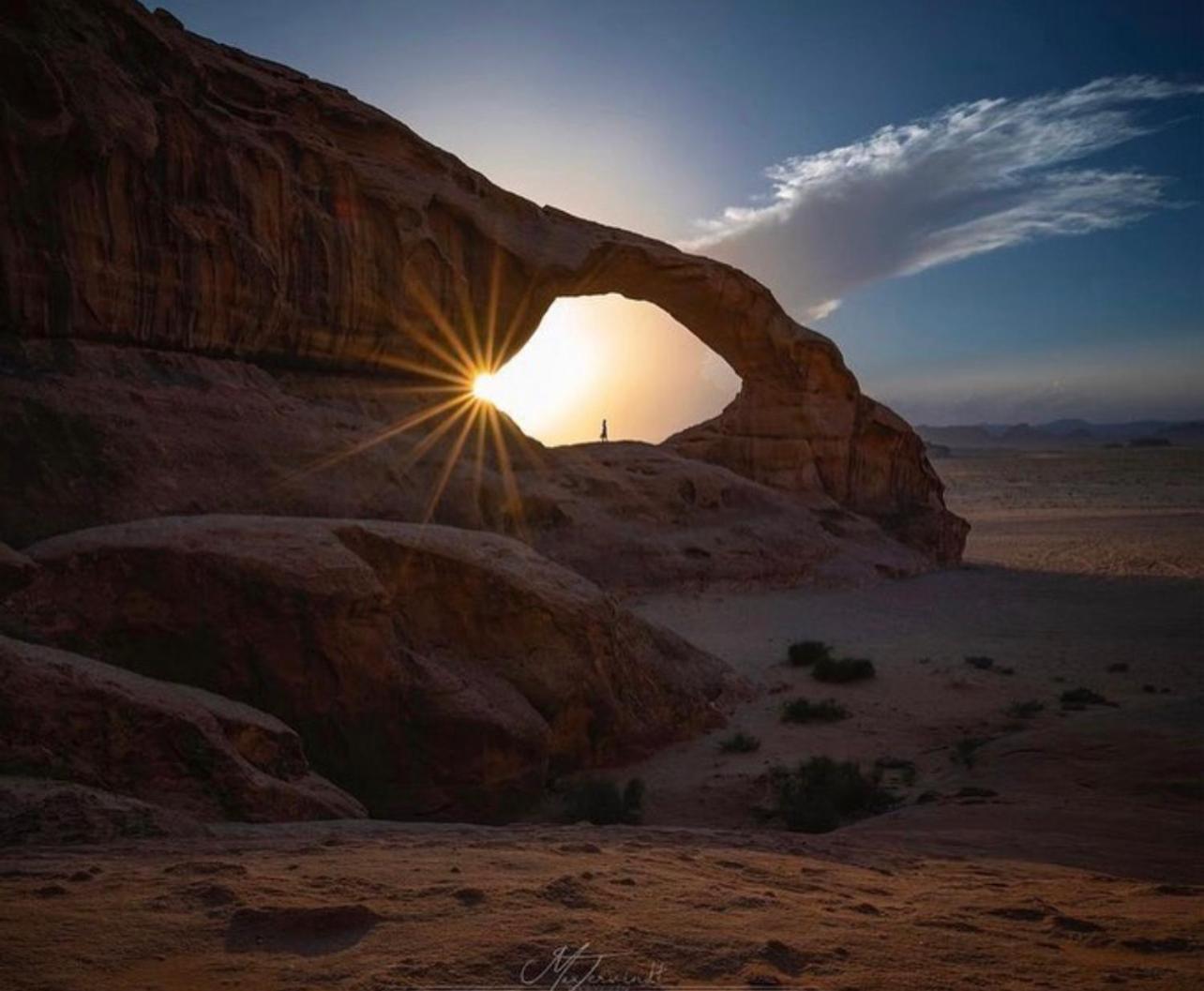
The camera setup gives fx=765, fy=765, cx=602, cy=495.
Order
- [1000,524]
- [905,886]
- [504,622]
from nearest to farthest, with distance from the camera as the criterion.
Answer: [905,886] → [504,622] → [1000,524]

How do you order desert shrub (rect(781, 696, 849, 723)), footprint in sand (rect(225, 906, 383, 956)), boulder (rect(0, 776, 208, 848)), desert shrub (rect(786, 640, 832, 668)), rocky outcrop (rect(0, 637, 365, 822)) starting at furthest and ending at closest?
desert shrub (rect(786, 640, 832, 668)) → desert shrub (rect(781, 696, 849, 723)) → rocky outcrop (rect(0, 637, 365, 822)) → boulder (rect(0, 776, 208, 848)) → footprint in sand (rect(225, 906, 383, 956))

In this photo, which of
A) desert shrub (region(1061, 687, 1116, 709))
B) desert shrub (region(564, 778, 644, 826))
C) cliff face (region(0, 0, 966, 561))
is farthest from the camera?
cliff face (region(0, 0, 966, 561))

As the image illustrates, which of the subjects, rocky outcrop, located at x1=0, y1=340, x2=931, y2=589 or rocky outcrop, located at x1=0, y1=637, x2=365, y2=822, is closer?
rocky outcrop, located at x1=0, y1=637, x2=365, y2=822

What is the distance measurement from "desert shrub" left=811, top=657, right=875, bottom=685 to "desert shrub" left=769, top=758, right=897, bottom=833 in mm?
4361

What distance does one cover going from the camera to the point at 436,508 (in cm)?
1493

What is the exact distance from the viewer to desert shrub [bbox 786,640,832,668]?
537 inches

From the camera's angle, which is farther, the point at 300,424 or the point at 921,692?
the point at 300,424

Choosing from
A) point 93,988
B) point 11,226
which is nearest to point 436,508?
point 11,226

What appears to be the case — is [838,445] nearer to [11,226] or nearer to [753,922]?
[11,226]

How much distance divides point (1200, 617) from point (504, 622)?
1585cm

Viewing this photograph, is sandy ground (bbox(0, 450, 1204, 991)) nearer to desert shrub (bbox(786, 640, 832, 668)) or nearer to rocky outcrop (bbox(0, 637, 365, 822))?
rocky outcrop (bbox(0, 637, 365, 822))

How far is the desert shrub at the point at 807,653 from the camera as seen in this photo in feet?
44.8

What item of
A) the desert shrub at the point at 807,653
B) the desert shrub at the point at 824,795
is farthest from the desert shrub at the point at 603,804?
the desert shrub at the point at 807,653

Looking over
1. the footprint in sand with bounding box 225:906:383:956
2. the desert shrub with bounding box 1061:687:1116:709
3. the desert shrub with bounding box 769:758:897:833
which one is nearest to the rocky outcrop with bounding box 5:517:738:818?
the desert shrub with bounding box 769:758:897:833
